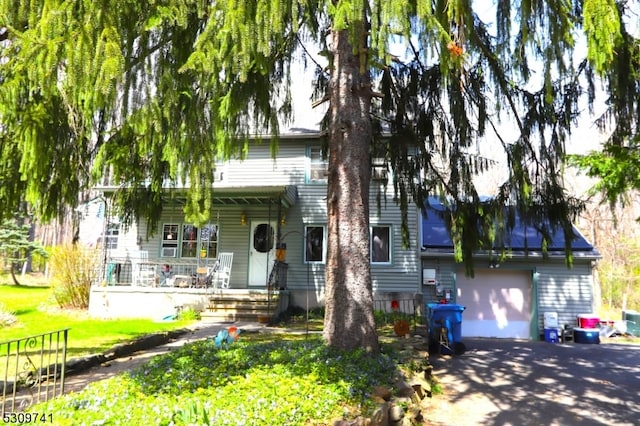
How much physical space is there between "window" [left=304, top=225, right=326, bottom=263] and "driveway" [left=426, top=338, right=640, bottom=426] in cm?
617

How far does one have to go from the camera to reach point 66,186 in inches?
224

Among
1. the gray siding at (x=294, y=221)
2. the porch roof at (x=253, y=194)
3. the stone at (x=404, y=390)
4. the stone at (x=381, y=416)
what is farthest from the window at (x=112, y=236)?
the stone at (x=381, y=416)

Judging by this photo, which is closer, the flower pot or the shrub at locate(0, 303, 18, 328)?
the flower pot

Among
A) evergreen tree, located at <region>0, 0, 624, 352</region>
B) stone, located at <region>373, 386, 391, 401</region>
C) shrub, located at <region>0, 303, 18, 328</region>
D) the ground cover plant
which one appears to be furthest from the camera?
shrub, located at <region>0, 303, 18, 328</region>

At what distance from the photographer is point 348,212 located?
590cm

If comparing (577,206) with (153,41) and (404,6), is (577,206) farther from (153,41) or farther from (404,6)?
(153,41)

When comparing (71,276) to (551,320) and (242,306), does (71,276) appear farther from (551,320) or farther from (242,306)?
(551,320)

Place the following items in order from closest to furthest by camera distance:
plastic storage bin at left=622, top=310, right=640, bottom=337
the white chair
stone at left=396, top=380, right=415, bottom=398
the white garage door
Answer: stone at left=396, top=380, right=415, bottom=398 → the white chair → the white garage door → plastic storage bin at left=622, top=310, right=640, bottom=337

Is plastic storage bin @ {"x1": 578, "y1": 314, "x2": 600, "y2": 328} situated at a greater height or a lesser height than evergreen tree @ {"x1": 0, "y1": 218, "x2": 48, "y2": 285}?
lesser

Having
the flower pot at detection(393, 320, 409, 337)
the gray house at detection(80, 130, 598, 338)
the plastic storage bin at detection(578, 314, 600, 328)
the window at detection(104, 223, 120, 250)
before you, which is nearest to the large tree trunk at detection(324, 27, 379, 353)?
the flower pot at detection(393, 320, 409, 337)

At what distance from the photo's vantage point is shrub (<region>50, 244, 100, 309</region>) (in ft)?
44.9

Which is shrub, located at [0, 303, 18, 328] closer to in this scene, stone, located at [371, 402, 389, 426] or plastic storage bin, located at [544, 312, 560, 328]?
stone, located at [371, 402, 389, 426]

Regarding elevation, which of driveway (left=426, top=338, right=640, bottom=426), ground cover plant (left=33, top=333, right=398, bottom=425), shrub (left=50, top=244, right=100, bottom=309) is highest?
shrub (left=50, top=244, right=100, bottom=309)

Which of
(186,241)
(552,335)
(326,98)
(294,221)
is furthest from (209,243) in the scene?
A: (552,335)
